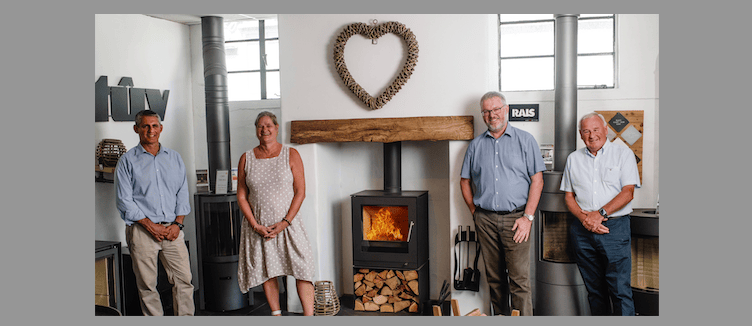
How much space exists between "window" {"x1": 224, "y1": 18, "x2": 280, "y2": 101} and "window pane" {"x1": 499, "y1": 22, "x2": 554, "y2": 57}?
2105mm

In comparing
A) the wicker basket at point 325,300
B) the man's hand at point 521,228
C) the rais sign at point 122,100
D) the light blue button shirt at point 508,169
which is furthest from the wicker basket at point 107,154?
the man's hand at point 521,228

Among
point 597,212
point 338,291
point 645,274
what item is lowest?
point 338,291

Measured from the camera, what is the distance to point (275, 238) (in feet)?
11.8

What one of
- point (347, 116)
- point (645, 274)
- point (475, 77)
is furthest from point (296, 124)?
point (645, 274)

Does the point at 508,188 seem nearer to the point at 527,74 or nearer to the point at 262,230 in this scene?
the point at 527,74

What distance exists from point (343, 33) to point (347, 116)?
612 millimetres

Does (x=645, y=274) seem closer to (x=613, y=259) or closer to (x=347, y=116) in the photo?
(x=613, y=259)

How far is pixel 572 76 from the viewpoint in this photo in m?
3.68

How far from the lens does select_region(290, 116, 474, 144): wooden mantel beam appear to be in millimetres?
3770

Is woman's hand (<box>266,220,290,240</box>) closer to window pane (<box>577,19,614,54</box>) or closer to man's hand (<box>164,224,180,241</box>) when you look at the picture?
man's hand (<box>164,224,180,241</box>)

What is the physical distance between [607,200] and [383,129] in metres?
1.59

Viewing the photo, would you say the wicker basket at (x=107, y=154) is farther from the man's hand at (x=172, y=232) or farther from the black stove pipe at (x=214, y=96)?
the man's hand at (x=172, y=232)

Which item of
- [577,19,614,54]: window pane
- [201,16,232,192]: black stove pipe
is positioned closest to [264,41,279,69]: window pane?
[201,16,232,192]: black stove pipe

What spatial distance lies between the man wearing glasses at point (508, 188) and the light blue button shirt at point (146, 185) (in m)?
2.08
